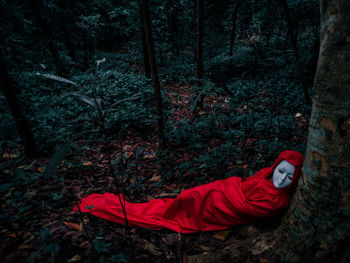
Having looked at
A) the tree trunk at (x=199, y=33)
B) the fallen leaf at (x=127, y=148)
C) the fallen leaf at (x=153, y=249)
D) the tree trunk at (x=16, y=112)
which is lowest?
the fallen leaf at (x=153, y=249)

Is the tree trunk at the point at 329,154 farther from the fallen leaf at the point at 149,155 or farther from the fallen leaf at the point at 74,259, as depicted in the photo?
the fallen leaf at the point at 149,155

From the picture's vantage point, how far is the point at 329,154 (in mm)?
1458

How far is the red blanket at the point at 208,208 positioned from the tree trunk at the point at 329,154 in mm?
537

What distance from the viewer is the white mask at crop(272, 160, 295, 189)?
2051 millimetres

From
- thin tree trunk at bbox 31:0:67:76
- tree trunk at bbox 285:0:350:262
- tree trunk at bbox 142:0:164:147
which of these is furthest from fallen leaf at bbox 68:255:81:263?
thin tree trunk at bbox 31:0:67:76

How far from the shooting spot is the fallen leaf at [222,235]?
2451 mm

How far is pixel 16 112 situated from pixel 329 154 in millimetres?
4830

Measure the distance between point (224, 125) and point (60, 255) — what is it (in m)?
4.78

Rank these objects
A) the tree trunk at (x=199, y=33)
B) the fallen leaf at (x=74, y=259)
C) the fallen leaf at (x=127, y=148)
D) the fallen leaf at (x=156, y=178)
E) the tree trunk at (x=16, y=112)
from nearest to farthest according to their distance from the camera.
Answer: the fallen leaf at (x=74, y=259), the tree trunk at (x=16, y=112), the fallen leaf at (x=156, y=178), the tree trunk at (x=199, y=33), the fallen leaf at (x=127, y=148)

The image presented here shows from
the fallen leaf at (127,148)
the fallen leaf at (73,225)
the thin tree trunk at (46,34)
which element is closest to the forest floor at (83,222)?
the fallen leaf at (73,225)

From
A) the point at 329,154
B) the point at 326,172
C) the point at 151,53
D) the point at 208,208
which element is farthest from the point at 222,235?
the point at 151,53

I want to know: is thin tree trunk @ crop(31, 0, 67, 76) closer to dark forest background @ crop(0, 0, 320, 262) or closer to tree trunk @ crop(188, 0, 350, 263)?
dark forest background @ crop(0, 0, 320, 262)

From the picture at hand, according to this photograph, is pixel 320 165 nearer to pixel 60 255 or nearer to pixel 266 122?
pixel 60 255

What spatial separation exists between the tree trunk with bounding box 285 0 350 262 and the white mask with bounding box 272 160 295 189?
13.1 inches
